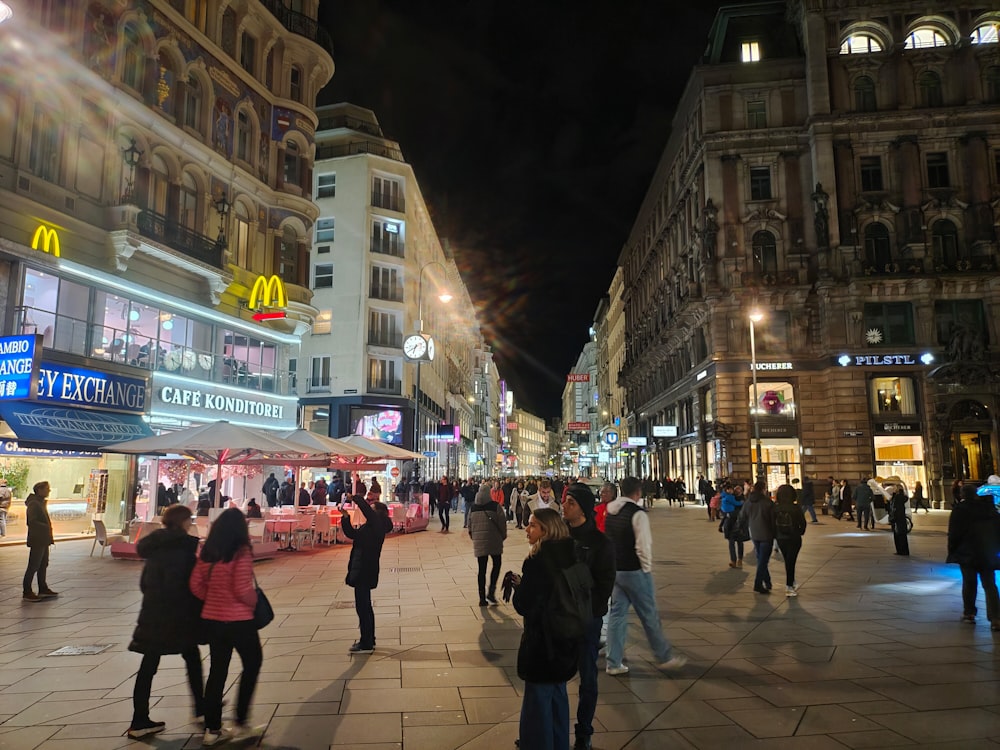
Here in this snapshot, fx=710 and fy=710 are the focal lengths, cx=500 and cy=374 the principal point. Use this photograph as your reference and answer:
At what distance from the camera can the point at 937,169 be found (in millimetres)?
39000

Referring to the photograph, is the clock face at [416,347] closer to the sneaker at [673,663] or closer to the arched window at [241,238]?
the arched window at [241,238]

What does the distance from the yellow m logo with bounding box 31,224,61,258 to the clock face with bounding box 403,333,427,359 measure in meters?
19.1

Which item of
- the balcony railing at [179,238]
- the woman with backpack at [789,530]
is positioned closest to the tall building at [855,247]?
the woman with backpack at [789,530]

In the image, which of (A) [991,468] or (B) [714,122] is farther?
(B) [714,122]

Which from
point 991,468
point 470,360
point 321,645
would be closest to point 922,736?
point 321,645

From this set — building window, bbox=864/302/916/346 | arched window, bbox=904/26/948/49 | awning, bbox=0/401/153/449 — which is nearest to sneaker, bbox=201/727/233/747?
awning, bbox=0/401/153/449

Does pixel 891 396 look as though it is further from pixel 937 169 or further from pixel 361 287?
pixel 361 287

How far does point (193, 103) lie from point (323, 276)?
19.3 metres

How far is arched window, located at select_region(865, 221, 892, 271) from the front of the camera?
38781 millimetres

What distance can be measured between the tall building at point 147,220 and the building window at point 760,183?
24.1 m

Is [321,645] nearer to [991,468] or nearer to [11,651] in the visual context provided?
[11,651]

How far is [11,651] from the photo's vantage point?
800 centimetres

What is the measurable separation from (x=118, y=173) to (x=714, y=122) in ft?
106

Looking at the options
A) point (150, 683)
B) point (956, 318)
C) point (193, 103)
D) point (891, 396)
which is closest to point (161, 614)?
point (150, 683)
